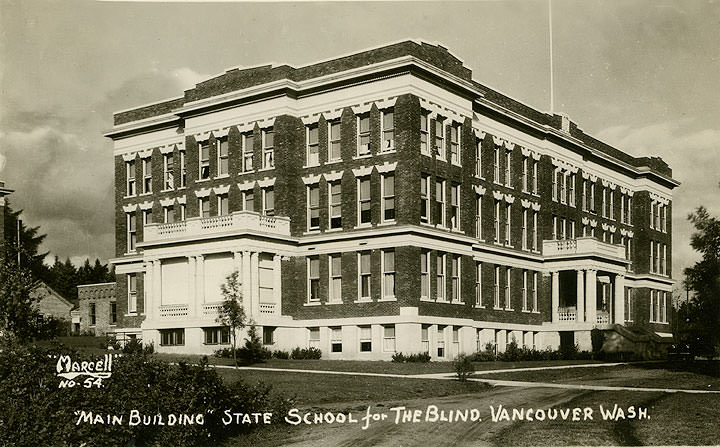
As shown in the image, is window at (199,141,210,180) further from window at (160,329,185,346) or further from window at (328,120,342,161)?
window at (160,329,185,346)

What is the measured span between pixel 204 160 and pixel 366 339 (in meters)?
13.0

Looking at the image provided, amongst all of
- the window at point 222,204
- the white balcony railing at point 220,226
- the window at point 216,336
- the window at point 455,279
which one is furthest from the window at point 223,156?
the window at point 455,279

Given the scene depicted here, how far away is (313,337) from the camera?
132 ft

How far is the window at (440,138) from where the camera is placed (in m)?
39.6

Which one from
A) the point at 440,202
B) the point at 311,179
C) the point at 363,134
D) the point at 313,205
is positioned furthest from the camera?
the point at 313,205

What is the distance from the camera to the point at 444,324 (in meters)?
39.2

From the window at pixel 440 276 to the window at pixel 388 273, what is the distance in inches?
90.7

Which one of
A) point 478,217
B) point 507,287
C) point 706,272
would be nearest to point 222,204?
point 478,217

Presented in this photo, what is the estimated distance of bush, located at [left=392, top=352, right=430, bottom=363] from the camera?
35781 millimetres

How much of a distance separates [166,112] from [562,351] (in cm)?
2474

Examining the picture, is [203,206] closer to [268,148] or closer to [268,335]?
[268,148]

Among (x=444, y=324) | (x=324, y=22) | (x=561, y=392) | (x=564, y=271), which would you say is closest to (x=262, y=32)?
(x=324, y=22)

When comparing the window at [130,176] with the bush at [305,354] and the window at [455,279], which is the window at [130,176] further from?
the window at [455,279]

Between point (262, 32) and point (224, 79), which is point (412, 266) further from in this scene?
point (262, 32)
